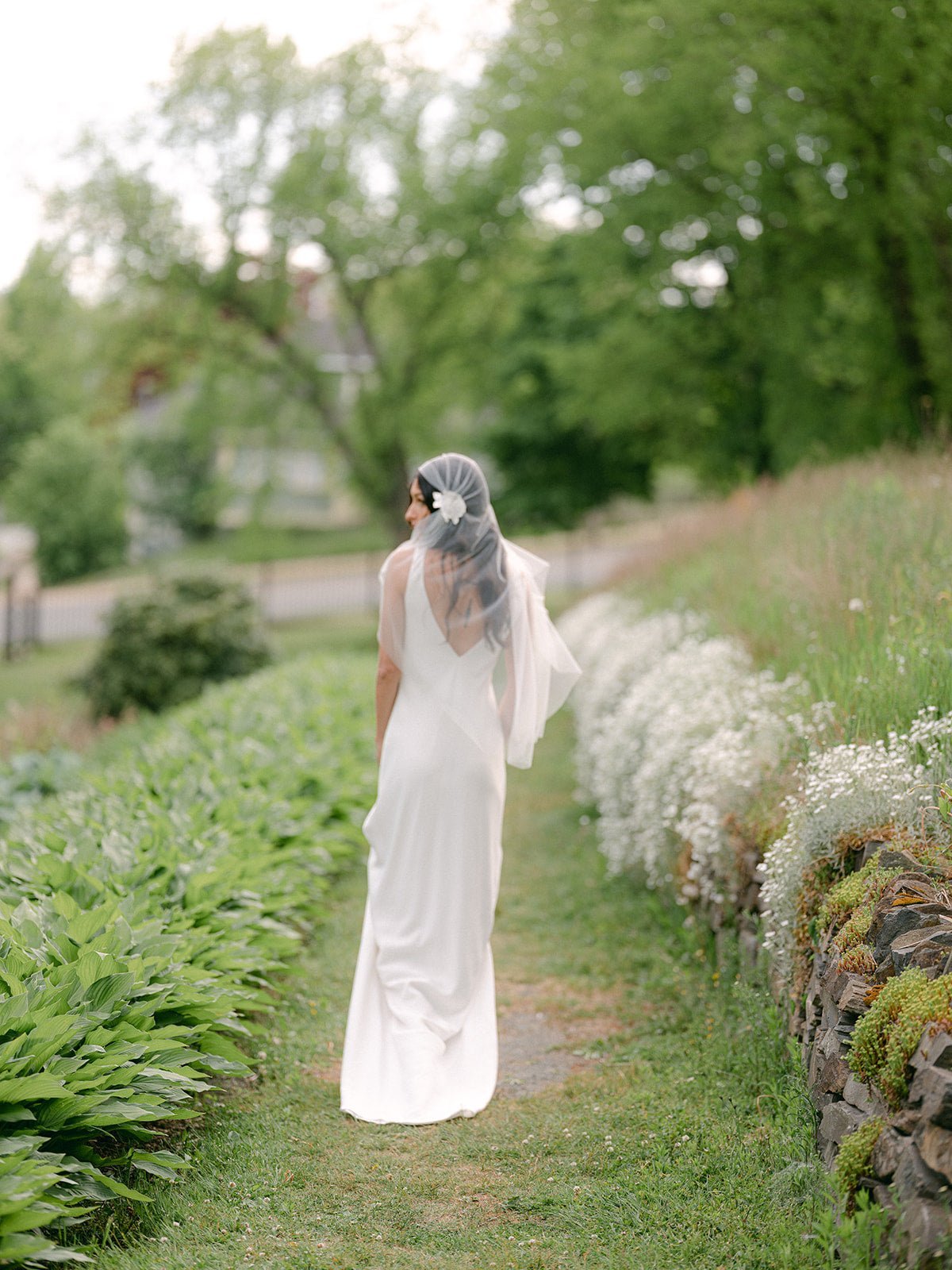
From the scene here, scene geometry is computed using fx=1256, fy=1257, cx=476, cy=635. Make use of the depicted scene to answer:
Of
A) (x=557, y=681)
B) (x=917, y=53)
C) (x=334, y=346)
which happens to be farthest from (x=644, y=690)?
(x=334, y=346)

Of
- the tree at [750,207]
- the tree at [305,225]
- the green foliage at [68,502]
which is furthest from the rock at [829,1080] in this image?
the green foliage at [68,502]

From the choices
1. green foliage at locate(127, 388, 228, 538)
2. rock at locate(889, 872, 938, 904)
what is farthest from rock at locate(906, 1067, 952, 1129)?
green foliage at locate(127, 388, 228, 538)

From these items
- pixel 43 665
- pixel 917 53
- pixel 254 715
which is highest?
pixel 917 53

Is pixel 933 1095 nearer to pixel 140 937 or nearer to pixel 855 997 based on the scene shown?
pixel 855 997

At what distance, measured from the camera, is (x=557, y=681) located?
5.66m

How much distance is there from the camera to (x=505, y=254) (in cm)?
2372

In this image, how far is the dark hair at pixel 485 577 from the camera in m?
5.22

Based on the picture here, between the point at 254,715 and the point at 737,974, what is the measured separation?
5197 mm

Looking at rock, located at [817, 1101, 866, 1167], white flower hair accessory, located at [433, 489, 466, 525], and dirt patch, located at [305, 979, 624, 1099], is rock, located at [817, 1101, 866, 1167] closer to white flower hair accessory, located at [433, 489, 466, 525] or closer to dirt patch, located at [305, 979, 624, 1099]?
dirt patch, located at [305, 979, 624, 1099]

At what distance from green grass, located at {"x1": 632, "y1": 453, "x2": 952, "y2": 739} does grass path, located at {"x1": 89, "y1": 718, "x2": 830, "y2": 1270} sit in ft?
4.80

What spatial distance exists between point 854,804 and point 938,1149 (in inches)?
63.7

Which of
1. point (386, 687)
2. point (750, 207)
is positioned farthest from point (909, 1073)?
point (750, 207)

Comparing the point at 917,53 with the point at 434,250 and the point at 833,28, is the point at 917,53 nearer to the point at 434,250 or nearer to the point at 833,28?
the point at 833,28

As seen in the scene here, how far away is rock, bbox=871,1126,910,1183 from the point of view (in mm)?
3207
